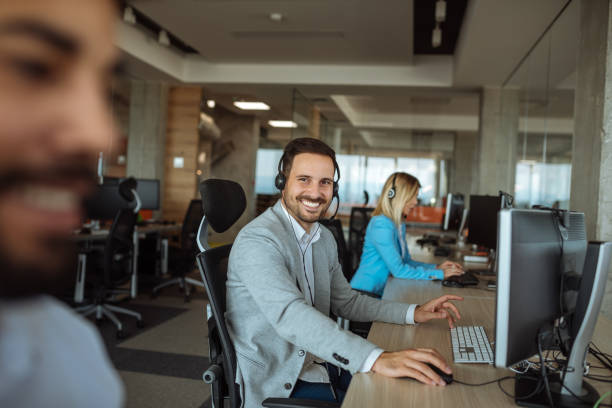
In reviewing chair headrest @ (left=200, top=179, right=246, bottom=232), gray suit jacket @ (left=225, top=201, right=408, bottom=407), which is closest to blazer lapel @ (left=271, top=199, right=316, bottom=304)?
gray suit jacket @ (left=225, top=201, right=408, bottom=407)

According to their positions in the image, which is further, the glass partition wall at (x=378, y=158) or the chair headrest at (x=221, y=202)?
the glass partition wall at (x=378, y=158)

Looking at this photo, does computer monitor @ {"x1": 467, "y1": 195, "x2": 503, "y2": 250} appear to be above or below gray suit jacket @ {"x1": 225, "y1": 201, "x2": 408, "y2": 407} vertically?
above

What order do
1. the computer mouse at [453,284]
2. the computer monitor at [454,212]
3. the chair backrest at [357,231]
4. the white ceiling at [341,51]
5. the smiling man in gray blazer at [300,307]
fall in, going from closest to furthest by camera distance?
1. the smiling man in gray blazer at [300,307]
2. the computer mouse at [453,284]
3. the white ceiling at [341,51]
4. the chair backrest at [357,231]
5. the computer monitor at [454,212]

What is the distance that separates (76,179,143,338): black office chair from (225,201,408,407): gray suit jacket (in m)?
2.77

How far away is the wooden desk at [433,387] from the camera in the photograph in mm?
1115

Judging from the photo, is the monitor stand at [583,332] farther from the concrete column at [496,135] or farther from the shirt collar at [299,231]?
the concrete column at [496,135]

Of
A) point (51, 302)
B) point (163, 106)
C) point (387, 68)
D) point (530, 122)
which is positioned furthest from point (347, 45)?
point (51, 302)

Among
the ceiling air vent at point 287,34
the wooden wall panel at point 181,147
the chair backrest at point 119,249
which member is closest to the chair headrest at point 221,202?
the chair backrest at point 119,249

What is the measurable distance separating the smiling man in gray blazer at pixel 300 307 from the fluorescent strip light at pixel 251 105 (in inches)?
314

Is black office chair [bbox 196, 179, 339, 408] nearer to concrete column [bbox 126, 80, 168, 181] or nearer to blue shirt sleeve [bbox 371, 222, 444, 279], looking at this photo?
blue shirt sleeve [bbox 371, 222, 444, 279]

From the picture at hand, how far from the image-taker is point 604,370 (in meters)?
1.44

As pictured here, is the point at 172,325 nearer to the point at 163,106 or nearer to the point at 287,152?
the point at 287,152

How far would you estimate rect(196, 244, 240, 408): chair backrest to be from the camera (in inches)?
58.6

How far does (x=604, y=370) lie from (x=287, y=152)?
4.07 feet
